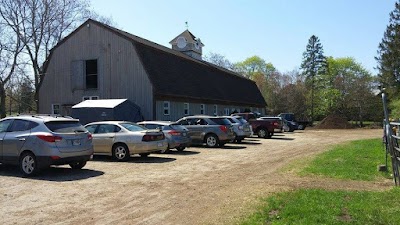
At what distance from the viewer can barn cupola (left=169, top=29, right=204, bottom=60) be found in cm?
5088

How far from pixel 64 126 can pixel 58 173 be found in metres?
1.42

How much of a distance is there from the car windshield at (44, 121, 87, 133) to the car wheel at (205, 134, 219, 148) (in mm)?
10085

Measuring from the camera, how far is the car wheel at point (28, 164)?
457 inches

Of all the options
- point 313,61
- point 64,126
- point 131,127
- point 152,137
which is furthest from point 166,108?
point 313,61

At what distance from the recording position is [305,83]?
77.3 meters

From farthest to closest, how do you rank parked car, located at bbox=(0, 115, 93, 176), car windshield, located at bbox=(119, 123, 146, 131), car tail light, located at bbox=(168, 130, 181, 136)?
car tail light, located at bbox=(168, 130, 181, 136), car windshield, located at bbox=(119, 123, 146, 131), parked car, located at bbox=(0, 115, 93, 176)

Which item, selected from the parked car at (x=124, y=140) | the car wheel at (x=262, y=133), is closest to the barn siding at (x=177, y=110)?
the car wheel at (x=262, y=133)

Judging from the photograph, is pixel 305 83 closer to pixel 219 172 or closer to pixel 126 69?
pixel 126 69

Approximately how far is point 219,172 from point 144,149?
13.5ft

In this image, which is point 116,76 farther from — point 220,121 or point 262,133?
point 220,121

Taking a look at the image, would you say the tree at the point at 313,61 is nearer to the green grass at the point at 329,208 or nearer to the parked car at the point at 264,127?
the parked car at the point at 264,127

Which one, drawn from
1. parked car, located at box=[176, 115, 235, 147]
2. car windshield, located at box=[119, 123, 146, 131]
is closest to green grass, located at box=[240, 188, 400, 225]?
car windshield, located at box=[119, 123, 146, 131]

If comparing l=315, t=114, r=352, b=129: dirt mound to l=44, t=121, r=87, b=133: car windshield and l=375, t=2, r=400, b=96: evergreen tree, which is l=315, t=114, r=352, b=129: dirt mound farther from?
l=44, t=121, r=87, b=133: car windshield

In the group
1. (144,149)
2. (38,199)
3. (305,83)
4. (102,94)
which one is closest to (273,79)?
(305,83)
